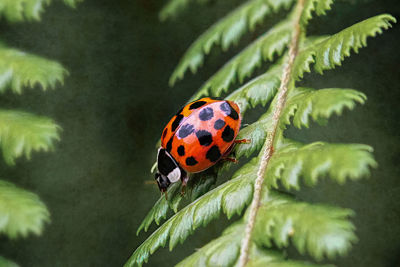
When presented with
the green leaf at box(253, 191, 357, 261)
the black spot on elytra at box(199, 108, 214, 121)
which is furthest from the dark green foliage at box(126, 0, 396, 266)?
the black spot on elytra at box(199, 108, 214, 121)

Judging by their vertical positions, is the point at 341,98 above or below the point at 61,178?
below

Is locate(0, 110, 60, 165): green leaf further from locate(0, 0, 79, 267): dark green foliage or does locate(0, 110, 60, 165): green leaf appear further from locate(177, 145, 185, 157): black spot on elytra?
locate(177, 145, 185, 157): black spot on elytra

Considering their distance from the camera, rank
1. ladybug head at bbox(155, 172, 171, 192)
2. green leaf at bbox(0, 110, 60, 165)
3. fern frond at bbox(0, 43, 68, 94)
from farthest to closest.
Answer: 1. ladybug head at bbox(155, 172, 171, 192)
2. fern frond at bbox(0, 43, 68, 94)
3. green leaf at bbox(0, 110, 60, 165)

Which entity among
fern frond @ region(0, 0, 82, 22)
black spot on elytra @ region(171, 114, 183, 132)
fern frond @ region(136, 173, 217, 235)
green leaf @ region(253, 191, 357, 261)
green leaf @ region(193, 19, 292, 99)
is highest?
fern frond @ region(0, 0, 82, 22)

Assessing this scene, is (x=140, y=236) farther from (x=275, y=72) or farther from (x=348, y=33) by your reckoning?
(x=348, y=33)

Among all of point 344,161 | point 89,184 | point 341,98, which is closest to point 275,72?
point 341,98
